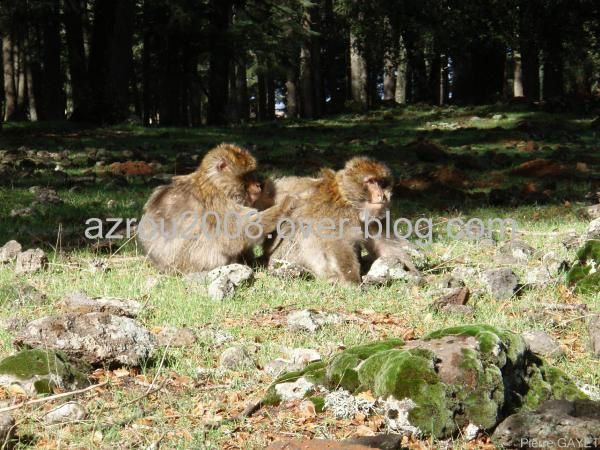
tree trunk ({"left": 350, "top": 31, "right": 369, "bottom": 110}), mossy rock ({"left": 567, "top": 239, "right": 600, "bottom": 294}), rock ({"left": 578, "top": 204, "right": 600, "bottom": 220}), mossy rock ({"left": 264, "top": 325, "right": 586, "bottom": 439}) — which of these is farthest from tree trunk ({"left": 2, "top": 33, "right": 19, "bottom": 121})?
mossy rock ({"left": 264, "top": 325, "right": 586, "bottom": 439})

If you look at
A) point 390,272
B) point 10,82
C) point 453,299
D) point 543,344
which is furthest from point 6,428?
point 10,82

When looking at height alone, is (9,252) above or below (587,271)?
above

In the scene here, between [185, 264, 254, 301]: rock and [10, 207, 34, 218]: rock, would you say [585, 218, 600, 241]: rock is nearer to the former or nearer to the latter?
[185, 264, 254, 301]: rock

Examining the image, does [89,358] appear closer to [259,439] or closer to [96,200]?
[259,439]

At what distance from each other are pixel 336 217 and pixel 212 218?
3.41 ft

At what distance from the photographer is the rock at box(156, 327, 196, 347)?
4785mm

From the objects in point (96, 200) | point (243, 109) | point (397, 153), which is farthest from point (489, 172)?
point (243, 109)

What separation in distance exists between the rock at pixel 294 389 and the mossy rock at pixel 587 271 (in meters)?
2.80

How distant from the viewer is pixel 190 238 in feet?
22.9

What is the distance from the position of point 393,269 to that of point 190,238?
174cm

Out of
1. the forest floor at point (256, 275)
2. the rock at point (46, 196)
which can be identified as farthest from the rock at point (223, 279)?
the rock at point (46, 196)

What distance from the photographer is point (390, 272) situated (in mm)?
6484

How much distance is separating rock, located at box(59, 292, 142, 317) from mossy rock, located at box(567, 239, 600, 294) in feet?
10.4

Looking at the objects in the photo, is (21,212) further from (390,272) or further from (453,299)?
(453,299)
